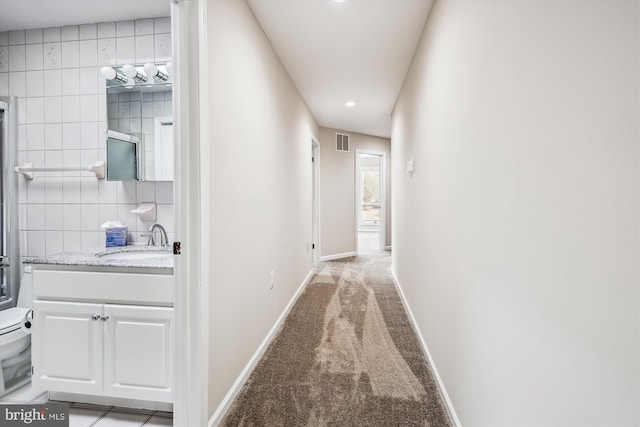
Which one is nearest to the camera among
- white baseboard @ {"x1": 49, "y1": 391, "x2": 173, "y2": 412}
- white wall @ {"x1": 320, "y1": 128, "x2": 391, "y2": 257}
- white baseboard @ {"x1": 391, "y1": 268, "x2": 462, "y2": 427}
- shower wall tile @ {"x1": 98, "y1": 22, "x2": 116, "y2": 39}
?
white baseboard @ {"x1": 391, "y1": 268, "x2": 462, "y2": 427}

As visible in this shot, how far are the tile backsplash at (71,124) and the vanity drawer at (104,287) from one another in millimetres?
580

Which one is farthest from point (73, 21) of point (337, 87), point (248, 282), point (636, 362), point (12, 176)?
point (636, 362)

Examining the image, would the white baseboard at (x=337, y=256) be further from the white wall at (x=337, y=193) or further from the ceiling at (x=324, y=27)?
the ceiling at (x=324, y=27)

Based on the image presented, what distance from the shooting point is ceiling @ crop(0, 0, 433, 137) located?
214 cm

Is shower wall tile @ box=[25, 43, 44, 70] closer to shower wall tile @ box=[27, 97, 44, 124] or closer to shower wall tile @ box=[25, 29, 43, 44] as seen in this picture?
shower wall tile @ box=[25, 29, 43, 44]

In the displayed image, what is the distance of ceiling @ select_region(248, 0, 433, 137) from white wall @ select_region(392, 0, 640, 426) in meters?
0.82

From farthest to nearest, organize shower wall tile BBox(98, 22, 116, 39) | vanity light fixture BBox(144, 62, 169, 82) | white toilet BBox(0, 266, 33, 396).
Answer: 1. shower wall tile BBox(98, 22, 116, 39)
2. vanity light fixture BBox(144, 62, 169, 82)
3. white toilet BBox(0, 266, 33, 396)

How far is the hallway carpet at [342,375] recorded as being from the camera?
1692 millimetres

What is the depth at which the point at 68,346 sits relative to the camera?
5.65 ft

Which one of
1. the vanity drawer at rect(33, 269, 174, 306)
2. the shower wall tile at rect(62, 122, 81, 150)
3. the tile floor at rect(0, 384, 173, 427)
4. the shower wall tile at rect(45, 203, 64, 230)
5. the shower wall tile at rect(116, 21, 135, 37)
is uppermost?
the shower wall tile at rect(116, 21, 135, 37)

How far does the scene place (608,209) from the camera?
25.1 inches

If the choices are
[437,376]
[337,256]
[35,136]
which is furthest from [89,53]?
[337,256]

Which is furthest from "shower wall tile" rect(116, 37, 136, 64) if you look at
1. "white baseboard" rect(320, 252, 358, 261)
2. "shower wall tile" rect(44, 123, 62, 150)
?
"white baseboard" rect(320, 252, 358, 261)

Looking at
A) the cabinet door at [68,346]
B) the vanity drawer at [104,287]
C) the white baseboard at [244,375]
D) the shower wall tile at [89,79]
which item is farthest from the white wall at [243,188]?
the shower wall tile at [89,79]
